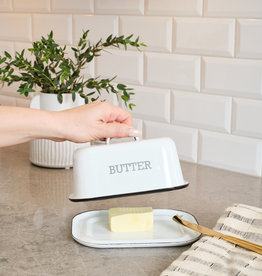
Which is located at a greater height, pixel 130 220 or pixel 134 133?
pixel 134 133

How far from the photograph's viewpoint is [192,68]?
1503mm

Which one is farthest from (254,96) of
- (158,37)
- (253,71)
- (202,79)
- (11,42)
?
(11,42)

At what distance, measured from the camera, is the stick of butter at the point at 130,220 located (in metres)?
0.98

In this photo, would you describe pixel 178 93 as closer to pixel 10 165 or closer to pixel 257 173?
pixel 257 173

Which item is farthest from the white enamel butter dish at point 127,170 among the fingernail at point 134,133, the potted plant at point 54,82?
the potted plant at point 54,82

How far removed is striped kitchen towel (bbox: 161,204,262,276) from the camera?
81 cm

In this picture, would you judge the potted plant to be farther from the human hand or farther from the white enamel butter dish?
the white enamel butter dish

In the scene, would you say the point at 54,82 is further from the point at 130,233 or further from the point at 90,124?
the point at 130,233

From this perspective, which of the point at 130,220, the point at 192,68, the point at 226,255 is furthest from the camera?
the point at 192,68

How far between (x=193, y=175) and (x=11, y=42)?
39.0 inches

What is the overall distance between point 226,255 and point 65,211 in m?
0.42

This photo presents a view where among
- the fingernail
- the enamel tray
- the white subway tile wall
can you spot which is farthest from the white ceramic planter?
the fingernail

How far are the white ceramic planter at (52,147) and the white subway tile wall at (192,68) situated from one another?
0.29 metres

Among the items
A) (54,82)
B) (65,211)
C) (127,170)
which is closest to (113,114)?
(127,170)
